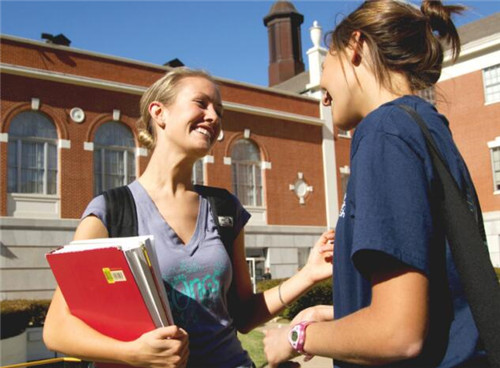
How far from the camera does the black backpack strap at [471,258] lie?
132 cm

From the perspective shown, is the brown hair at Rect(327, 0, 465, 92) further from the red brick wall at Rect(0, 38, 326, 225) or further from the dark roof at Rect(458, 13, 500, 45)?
the dark roof at Rect(458, 13, 500, 45)

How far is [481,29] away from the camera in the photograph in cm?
2800

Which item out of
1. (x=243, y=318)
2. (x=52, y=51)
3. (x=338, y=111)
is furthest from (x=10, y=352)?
(x=52, y=51)

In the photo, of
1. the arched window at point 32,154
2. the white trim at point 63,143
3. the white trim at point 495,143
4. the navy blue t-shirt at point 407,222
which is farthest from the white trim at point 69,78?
the navy blue t-shirt at point 407,222

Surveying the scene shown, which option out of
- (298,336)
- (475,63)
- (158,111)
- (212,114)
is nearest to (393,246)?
(298,336)

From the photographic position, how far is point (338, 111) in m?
1.74

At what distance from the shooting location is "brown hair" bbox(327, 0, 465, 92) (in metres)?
1.64

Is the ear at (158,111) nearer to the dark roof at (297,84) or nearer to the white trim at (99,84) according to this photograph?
the white trim at (99,84)

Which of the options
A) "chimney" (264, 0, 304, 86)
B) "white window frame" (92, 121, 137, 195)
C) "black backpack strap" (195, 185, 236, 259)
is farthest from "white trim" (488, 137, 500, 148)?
"black backpack strap" (195, 185, 236, 259)

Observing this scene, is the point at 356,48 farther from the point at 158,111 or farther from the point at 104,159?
the point at 104,159

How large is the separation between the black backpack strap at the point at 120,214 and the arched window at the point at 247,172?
19048 mm

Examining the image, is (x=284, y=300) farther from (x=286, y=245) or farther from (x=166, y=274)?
(x=286, y=245)

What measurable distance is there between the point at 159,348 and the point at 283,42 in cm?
3915

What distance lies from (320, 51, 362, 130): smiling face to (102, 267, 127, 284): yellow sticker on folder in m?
0.89
